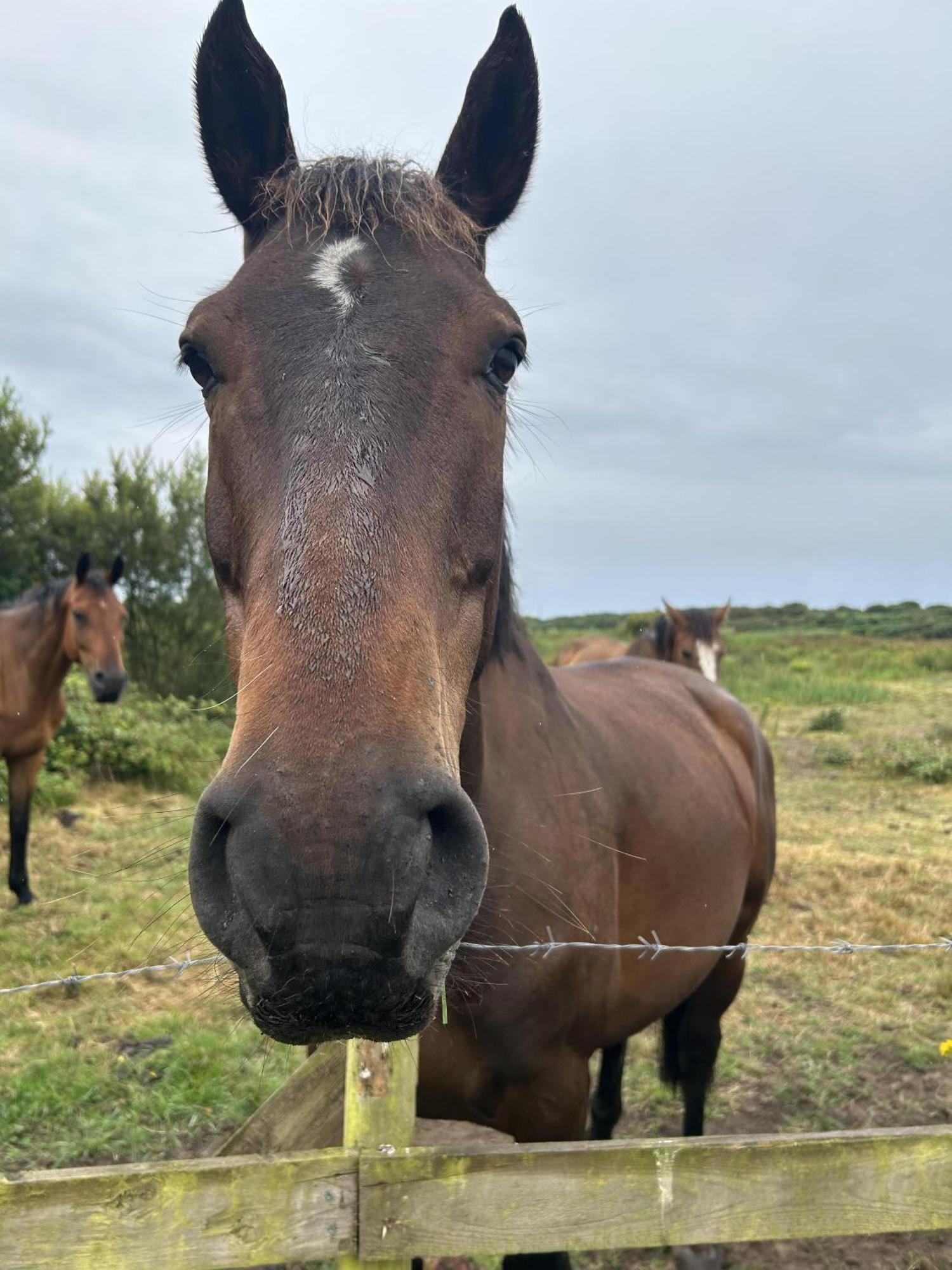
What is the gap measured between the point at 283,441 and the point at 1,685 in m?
7.82

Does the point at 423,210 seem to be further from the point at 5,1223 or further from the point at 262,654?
the point at 5,1223

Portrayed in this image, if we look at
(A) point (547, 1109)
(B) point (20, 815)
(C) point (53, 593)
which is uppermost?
(C) point (53, 593)

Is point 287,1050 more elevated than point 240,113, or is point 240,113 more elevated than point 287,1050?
point 240,113

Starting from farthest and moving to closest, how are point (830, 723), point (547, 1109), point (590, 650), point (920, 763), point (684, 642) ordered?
point (830, 723) → point (920, 763) → point (590, 650) → point (684, 642) → point (547, 1109)

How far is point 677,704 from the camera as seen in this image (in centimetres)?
423

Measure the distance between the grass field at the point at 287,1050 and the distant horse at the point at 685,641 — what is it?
7.75 ft

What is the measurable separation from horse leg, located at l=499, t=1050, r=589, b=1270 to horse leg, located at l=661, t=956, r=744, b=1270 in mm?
1622

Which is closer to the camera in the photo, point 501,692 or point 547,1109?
point 547,1109

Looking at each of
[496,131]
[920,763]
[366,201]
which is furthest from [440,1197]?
[920,763]

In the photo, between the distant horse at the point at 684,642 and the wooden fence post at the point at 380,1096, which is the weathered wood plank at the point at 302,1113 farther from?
the distant horse at the point at 684,642

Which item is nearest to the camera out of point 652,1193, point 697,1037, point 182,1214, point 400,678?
point 400,678

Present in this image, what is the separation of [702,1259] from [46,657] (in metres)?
7.74

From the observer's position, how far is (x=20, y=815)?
7688 millimetres

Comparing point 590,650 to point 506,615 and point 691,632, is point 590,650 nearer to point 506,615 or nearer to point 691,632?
point 691,632
